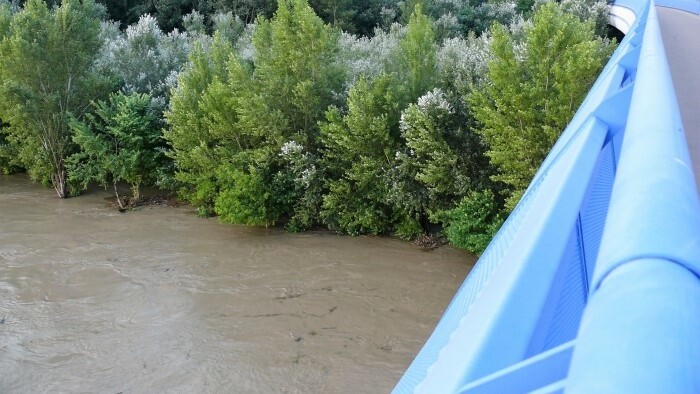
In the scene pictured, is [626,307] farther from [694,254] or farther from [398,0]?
[398,0]

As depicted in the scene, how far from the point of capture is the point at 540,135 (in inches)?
479

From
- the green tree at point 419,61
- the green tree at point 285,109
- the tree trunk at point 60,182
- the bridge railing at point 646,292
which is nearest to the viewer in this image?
the bridge railing at point 646,292

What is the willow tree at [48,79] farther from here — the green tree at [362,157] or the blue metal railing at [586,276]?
the blue metal railing at [586,276]

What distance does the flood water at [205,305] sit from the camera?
30.1 feet

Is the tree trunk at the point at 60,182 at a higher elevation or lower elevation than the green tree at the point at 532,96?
lower

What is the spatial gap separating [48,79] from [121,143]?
2.94m

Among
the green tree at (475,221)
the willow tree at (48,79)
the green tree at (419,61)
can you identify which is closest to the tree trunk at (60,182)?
the willow tree at (48,79)

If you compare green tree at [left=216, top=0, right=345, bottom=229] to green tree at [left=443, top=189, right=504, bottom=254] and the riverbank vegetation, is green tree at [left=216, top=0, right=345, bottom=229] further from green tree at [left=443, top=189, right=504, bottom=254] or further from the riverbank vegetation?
green tree at [left=443, top=189, right=504, bottom=254]

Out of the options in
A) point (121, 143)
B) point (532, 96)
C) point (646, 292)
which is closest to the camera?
point (646, 292)

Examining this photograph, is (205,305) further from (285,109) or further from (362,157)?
(285,109)

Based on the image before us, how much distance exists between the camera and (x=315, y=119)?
51.2ft

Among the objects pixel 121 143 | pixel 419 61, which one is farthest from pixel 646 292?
pixel 121 143

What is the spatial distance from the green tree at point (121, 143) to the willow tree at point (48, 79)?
0.62m

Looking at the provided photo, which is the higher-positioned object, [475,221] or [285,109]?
[285,109]
